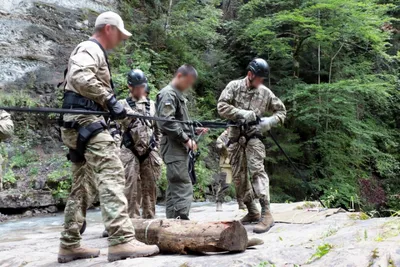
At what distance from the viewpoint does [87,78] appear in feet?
11.0

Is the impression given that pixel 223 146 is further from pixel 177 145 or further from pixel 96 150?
pixel 96 150

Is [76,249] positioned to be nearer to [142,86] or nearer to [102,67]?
[102,67]

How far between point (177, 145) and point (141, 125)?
1.10 metres

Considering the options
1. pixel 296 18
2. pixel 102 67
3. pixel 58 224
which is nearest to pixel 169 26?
pixel 296 18

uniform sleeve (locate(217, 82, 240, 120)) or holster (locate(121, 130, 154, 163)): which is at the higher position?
uniform sleeve (locate(217, 82, 240, 120))

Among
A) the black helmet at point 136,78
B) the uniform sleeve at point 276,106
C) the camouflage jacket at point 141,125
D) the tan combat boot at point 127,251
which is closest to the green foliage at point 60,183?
the camouflage jacket at point 141,125

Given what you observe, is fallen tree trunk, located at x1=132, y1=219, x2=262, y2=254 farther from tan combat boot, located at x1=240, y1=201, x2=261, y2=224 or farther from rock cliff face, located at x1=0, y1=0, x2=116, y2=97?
rock cliff face, located at x1=0, y1=0, x2=116, y2=97

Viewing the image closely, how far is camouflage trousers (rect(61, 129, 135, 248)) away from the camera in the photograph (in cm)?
331

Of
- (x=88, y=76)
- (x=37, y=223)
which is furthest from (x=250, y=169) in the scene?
(x=37, y=223)

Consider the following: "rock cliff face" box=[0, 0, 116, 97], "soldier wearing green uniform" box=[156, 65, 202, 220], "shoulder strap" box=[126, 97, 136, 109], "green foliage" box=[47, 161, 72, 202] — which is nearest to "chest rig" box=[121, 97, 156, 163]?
"shoulder strap" box=[126, 97, 136, 109]

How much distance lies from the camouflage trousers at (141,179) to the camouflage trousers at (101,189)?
5.22ft

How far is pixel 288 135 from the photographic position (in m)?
14.7

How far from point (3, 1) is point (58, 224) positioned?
964 centimetres

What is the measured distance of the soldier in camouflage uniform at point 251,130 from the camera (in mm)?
5258
